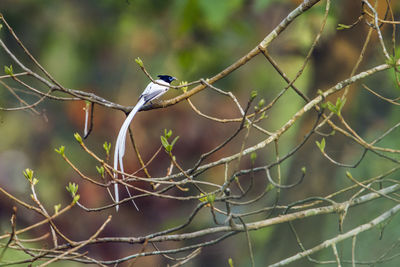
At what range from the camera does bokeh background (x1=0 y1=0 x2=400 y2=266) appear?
4.92m

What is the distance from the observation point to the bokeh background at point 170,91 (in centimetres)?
492

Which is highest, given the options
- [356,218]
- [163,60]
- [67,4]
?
[67,4]

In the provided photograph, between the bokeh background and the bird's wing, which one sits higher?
the bokeh background

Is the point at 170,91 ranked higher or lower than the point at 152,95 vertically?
higher

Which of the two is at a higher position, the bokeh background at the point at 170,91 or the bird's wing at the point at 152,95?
the bokeh background at the point at 170,91

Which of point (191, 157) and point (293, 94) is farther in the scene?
point (293, 94)

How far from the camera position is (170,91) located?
5797mm

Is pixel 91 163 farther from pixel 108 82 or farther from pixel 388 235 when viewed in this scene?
pixel 388 235

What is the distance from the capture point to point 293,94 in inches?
267

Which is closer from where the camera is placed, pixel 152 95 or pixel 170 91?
pixel 152 95

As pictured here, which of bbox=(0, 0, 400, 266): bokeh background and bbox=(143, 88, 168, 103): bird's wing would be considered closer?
bbox=(143, 88, 168, 103): bird's wing

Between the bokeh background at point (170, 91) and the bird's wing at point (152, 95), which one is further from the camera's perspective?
the bokeh background at point (170, 91)

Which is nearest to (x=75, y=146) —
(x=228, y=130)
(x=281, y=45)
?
(x=228, y=130)

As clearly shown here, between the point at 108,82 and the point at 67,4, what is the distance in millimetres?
964
